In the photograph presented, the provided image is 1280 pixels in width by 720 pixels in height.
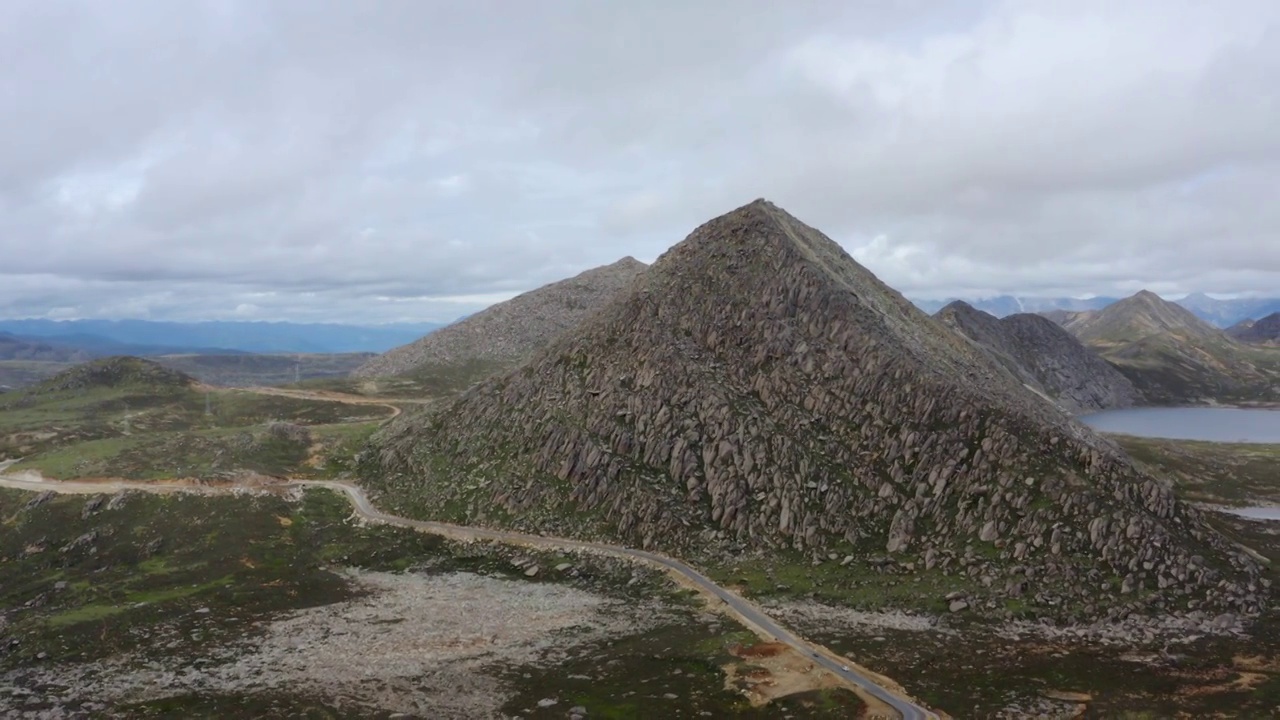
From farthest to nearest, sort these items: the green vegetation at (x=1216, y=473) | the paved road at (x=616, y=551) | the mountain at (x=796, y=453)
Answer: the green vegetation at (x=1216, y=473)
the mountain at (x=796, y=453)
the paved road at (x=616, y=551)

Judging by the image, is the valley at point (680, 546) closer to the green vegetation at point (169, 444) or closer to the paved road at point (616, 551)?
the paved road at point (616, 551)

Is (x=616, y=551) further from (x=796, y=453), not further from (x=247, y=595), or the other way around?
(x=247, y=595)

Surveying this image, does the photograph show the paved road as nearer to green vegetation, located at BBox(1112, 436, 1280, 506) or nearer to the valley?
the valley

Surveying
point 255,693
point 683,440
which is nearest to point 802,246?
point 683,440

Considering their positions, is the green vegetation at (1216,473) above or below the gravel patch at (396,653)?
above

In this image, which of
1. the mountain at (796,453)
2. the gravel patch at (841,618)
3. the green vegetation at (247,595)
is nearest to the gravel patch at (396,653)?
the green vegetation at (247,595)

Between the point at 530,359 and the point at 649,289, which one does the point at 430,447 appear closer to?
the point at 530,359

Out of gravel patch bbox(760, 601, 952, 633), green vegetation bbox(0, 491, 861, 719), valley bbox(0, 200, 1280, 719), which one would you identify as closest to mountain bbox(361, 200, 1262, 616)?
valley bbox(0, 200, 1280, 719)
